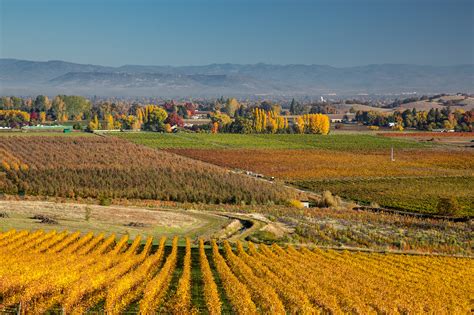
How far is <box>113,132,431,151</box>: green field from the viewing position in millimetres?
134250

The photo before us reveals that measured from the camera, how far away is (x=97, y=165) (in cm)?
8881

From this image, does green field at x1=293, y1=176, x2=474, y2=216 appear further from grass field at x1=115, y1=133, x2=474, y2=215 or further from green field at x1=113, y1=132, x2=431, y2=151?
green field at x1=113, y1=132, x2=431, y2=151

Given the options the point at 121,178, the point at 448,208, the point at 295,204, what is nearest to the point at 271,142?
the point at 121,178

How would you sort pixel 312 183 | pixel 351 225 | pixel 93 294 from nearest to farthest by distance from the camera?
pixel 93 294, pixel 351 225, pixel 312 183

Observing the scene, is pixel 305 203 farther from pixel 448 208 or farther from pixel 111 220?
pixel 111 220

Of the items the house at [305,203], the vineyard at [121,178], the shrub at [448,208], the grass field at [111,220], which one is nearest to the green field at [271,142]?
the vineyard at [121,178]

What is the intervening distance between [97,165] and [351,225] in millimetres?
43944

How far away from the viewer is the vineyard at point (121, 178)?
223 ft

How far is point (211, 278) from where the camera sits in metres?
29.2

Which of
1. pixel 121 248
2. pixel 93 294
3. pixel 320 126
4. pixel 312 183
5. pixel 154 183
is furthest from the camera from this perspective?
pixel 320 126

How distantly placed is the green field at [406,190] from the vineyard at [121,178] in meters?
7.49

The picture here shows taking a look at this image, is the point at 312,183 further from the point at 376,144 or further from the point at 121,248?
the point at 376,144

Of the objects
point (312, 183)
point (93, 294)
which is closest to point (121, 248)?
point (93, 294)

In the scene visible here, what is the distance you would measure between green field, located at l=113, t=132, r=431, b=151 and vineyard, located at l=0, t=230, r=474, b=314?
91.7 m
